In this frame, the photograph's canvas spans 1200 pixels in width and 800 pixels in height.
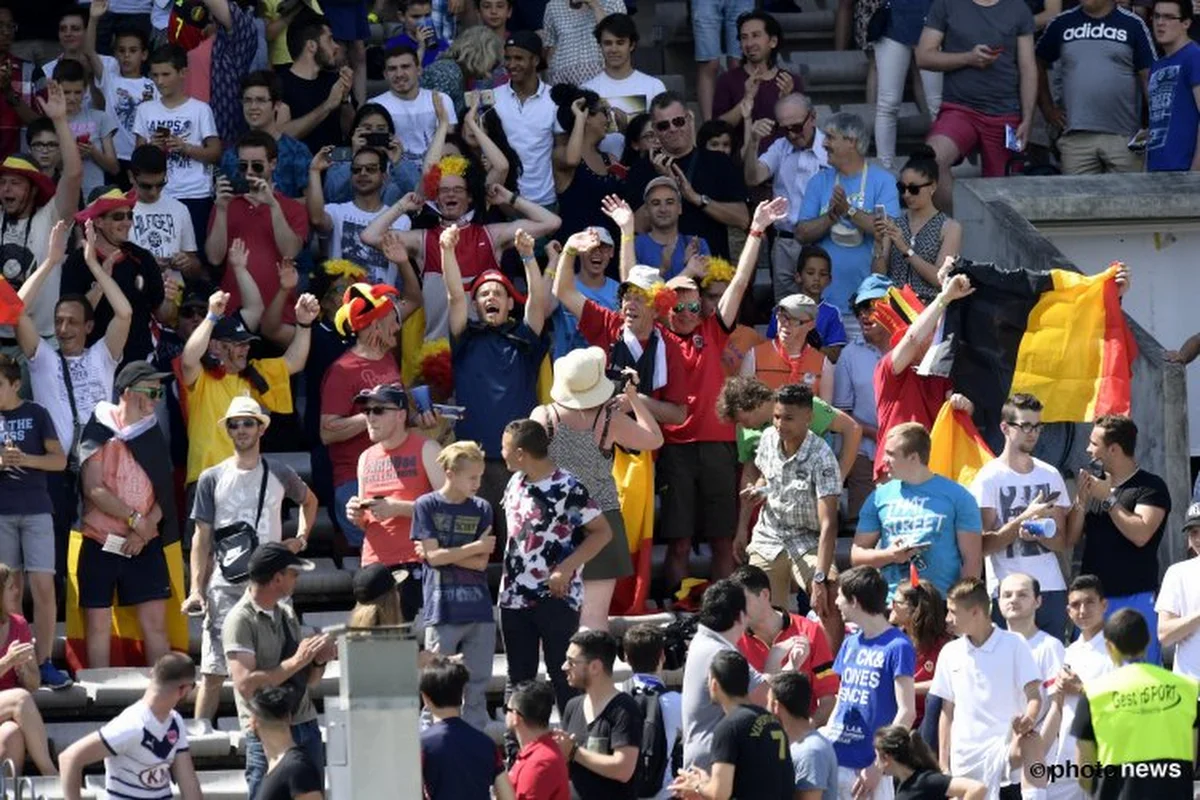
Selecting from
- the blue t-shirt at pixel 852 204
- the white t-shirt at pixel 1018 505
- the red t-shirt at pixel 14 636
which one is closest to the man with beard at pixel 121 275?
the red t-shirt at pixel 14 636

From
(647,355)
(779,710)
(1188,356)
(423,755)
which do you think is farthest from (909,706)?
(1188,356)

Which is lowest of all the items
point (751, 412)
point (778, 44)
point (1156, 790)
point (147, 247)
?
point (1156, 790)

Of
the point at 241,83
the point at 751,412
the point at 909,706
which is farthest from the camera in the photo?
the point at 241,83

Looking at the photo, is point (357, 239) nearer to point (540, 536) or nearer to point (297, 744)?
point (540, 536)

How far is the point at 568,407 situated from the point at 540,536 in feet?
2.90

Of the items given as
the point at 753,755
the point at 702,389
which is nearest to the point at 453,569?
the point at 702,389

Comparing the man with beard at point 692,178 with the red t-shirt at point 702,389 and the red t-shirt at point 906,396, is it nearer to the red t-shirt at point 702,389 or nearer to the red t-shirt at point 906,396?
the red t-shirt at point 702,389

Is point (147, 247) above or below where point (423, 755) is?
above

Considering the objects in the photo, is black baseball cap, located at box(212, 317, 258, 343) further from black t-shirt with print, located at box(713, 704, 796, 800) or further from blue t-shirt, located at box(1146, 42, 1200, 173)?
blue t-shirt, located at box(1146, 42, 1200, 173)

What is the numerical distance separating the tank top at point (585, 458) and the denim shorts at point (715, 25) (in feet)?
16.5

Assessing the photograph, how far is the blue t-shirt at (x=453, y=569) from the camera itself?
13891mm

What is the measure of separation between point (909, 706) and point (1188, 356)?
4529 mm

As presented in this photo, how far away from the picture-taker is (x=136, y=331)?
15.9m

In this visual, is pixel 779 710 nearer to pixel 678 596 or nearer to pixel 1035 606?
pixel 1035 606
